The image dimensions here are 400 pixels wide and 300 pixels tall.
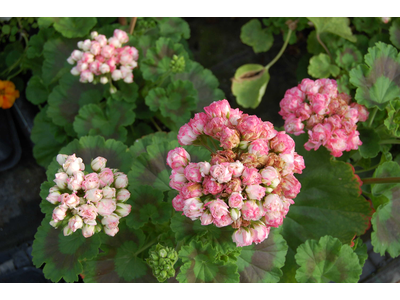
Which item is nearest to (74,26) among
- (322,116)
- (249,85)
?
(249,85)

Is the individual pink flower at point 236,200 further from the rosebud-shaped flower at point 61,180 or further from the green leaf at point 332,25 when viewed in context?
the green leaf at point 332,25

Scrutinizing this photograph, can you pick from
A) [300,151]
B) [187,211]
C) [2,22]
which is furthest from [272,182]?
[2,22]

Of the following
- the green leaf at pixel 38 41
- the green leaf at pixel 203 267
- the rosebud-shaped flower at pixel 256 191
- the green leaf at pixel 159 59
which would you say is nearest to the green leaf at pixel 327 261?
the green leaf at pixel 203 267

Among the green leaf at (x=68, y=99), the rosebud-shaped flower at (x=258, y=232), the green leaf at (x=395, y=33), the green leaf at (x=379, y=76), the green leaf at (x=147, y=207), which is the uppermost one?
the green leaf at (x=395, y=33)

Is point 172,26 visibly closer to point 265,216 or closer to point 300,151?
point 300,151

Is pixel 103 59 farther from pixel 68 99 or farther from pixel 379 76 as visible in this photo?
pixel 379 76

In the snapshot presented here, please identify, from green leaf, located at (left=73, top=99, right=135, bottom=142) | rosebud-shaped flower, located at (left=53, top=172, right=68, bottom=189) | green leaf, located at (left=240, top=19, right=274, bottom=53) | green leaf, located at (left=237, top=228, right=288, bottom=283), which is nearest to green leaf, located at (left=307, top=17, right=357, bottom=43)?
green leaf, located at (left=240, top=19, right=274, bottom=53)
